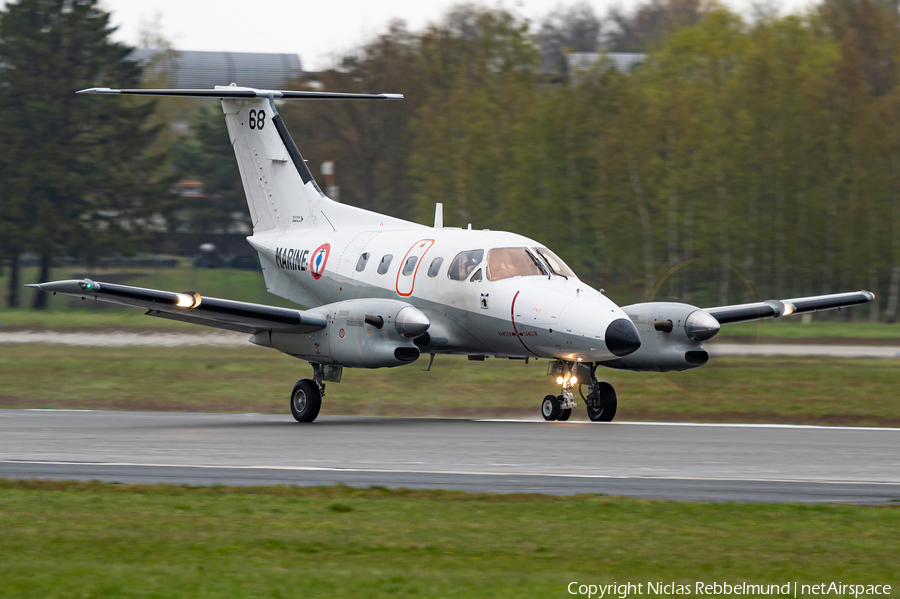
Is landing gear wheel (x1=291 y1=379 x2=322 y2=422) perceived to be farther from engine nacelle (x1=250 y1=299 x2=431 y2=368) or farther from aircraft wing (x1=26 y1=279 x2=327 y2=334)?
aircraft wing (x1=26 y1=279 x2=327 y2=334)

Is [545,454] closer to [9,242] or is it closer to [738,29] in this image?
[9,242]

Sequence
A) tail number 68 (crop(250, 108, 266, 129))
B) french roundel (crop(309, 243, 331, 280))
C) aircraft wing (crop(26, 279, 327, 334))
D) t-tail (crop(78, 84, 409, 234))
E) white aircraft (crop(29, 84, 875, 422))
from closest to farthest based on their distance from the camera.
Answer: aircraft wing (crop(26, 279, 327, 334))
white aircraft (crop(29, 84, 875, 422))
french roundel (crop(309, 243, 331, 280))
t-tail (crop(78, 84, 409, 234))
tail number 68 (crop(250, 108, 266, 129))

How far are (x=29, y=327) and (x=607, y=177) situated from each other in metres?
27.7

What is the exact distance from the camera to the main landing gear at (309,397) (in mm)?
20641

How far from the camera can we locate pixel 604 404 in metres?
19.6

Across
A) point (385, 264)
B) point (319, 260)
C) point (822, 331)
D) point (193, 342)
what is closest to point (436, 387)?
point (193, 342)

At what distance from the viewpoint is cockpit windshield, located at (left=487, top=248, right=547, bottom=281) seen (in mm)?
19125

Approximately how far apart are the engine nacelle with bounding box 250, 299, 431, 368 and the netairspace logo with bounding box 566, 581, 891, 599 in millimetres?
11358

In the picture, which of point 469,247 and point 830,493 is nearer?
point 830,493

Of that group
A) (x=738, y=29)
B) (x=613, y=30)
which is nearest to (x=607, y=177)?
(x=738, y=29)

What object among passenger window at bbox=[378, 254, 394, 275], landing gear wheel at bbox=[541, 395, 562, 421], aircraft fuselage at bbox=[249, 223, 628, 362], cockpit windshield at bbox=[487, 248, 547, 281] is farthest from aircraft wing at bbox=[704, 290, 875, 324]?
passenger window at bbox=[378, 254, 394, 275]

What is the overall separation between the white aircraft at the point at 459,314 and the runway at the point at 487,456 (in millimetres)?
1080

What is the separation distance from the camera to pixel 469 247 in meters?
19.6

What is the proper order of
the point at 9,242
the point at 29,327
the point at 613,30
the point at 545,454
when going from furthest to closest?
the point at 613,30 < the point at 9,242 < the point at 29,327 < the point at 545,454
